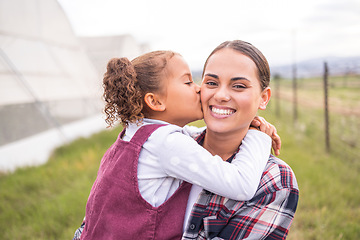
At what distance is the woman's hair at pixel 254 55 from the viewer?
1.64 m

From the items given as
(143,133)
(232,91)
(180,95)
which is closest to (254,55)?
(232,91)

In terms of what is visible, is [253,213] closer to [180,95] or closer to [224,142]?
[224,142]

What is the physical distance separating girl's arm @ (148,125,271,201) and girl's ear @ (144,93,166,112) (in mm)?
205

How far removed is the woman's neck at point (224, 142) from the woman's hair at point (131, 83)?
42 cm

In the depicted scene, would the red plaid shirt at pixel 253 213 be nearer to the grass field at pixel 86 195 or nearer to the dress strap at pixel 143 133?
the dress strap at pixel 143 133

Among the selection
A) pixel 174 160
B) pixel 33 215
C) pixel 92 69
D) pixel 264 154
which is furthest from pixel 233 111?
pixel 92 69

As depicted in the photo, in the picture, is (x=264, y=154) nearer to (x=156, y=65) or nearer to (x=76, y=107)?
(x=156, y=65)

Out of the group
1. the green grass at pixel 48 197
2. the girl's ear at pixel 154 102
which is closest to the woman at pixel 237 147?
the girl's ear at pixel 154 102

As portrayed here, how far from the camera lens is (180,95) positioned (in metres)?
1.76

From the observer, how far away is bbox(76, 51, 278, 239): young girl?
4.72ft

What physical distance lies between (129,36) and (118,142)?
16315 millimetres

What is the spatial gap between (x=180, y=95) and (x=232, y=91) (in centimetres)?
31

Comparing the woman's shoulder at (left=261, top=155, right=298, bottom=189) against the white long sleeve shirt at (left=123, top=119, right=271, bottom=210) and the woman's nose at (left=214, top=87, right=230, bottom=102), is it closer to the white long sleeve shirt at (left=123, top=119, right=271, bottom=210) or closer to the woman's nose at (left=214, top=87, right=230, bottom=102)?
the white long sleeve shirt at (left=123, top=119, right=271, bottom=210)

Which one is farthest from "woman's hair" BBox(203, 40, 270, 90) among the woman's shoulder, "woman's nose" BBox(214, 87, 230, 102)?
the woman's shoulder
